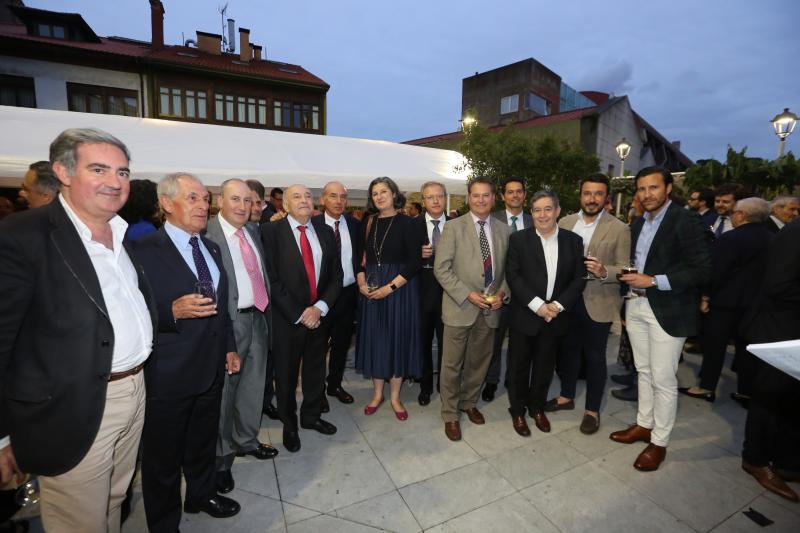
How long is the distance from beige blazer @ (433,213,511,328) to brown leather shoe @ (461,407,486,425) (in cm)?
88

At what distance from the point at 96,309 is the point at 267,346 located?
4.98 ft

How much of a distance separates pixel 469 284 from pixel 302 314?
1.42 metres

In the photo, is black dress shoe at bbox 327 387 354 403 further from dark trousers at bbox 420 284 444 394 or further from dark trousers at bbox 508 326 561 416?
dark trousers at bbox 508 326 561 416

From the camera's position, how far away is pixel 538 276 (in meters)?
3.17

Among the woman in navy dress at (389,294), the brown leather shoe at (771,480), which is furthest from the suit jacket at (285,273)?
the brown leather shoe at (771,480)

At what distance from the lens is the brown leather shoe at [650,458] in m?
2.82

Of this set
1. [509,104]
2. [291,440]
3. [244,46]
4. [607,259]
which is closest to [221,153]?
[291,440]

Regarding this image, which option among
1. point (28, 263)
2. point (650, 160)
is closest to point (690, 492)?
point (28, 263)

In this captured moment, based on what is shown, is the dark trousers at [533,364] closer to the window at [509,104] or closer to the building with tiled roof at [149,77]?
the building with tiled roof at [149,77]

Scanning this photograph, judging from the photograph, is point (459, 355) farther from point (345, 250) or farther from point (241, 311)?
point (241, 311)

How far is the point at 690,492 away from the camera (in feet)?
8.59

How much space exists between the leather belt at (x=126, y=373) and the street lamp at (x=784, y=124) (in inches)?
459

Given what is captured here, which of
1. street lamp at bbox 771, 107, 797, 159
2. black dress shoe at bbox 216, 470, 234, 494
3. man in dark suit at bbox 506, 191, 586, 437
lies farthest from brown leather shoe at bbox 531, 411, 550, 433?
street lamp at bbox 771, 107, 797, 159

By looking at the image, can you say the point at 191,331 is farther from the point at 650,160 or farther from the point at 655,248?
the point at 650,160
